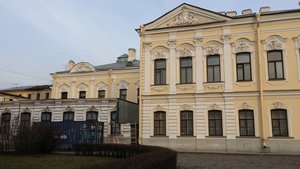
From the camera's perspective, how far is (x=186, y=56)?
24.2m

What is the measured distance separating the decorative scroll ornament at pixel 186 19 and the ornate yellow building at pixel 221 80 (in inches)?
3.2

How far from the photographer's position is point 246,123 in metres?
21.9

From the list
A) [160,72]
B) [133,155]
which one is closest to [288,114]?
[160,72]

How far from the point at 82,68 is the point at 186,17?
17.0 meters

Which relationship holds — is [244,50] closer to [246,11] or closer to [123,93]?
[246,11]

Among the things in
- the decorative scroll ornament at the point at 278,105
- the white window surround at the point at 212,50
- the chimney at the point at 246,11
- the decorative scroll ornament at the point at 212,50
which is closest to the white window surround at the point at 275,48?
the decorative scroll ornament at the point at 278,105

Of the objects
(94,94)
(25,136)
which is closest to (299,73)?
(25,136)

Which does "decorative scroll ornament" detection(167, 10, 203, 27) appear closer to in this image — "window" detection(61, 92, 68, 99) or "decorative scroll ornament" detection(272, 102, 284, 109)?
"decorative scroll ornament" detection(272, 102, 284, 109)

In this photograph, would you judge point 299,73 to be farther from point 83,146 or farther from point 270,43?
point 83,146

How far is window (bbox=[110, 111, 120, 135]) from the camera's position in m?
27.7

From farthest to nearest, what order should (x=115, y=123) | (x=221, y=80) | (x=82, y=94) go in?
1. (x=82, y=94)
2. (x=115, y=123)
3. (x=221, y=80)

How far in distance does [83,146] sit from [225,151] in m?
10.2

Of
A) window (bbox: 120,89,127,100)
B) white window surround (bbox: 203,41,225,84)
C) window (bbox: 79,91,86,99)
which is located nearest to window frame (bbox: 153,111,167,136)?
white window surround (bbox: 203,41,225,84)

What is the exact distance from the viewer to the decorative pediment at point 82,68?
36.4 m
